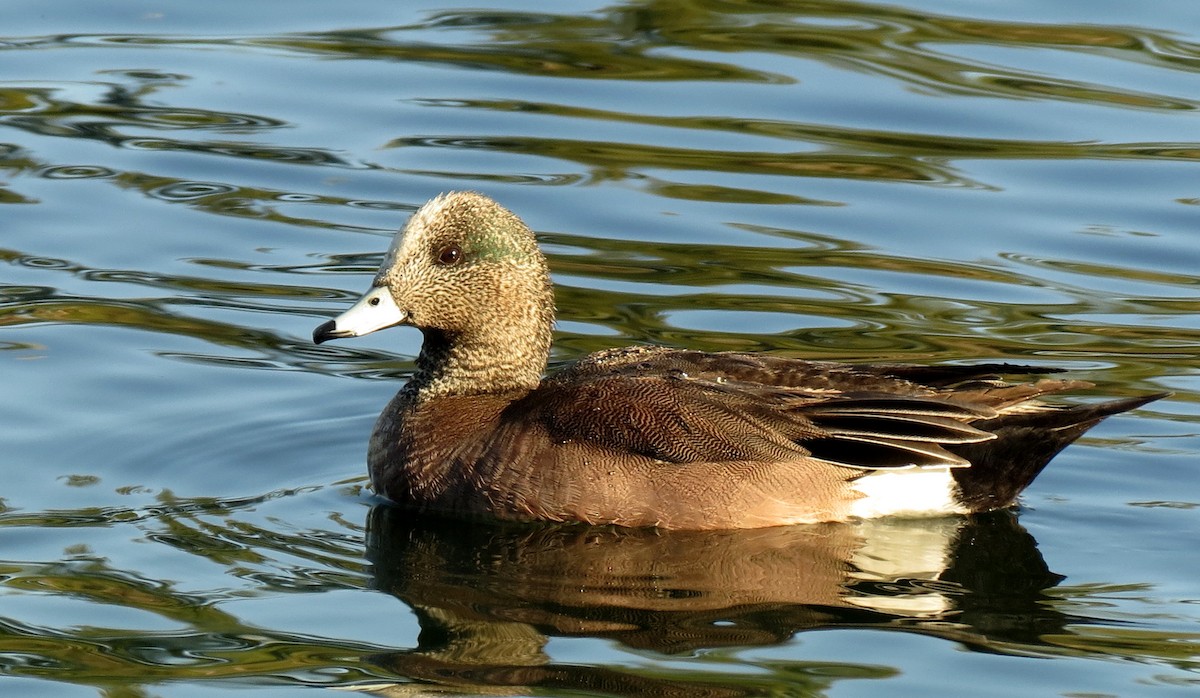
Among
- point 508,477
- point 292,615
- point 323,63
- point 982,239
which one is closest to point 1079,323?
point 982,239

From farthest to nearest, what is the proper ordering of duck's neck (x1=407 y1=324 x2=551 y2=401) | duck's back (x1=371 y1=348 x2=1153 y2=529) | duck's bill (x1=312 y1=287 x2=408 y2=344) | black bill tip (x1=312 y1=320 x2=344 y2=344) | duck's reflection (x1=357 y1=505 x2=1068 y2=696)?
duck's neck (x1=407 y1=324 x2=551 y2=401), duck's bill (x1=312 y1=287 x2=408 y2=344), black bill tip (x1=312 y1=320 x2=344 y2=344), duck's back (x1=371 y1=348 x2=1153 y2=529), duck's reflection (x1=357 y1=505 x2=1068 y2=696)

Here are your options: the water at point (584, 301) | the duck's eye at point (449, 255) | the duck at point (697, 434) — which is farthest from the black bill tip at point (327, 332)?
the water at point (584, 301)

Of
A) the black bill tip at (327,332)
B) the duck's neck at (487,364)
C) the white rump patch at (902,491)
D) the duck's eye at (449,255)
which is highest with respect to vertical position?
the duck's eye at (449,255)

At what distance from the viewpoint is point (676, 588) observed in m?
6.73

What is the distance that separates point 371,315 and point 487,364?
0.52 m

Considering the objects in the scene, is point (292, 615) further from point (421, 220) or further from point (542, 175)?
point (542, 175)

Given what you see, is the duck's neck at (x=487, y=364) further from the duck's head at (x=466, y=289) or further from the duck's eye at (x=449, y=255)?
the duck's eye at (x=449, y=255)

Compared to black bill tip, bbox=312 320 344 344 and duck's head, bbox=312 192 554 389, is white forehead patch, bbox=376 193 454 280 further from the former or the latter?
black bill tip, bbox=312 320 344 344

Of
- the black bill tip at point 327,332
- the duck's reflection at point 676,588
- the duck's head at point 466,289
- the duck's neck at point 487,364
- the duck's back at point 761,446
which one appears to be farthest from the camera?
the duck's neck at point 487,364

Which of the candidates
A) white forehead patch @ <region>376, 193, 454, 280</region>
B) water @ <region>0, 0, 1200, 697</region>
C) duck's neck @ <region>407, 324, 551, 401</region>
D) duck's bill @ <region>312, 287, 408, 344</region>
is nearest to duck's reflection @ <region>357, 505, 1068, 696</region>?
water @ <region>0, 0, 1200, 697</region>

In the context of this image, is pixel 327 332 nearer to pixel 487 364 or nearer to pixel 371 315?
pixel 371 315

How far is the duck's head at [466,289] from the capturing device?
7758 mm

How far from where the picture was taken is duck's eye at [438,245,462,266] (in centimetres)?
784

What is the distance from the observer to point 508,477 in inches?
293
